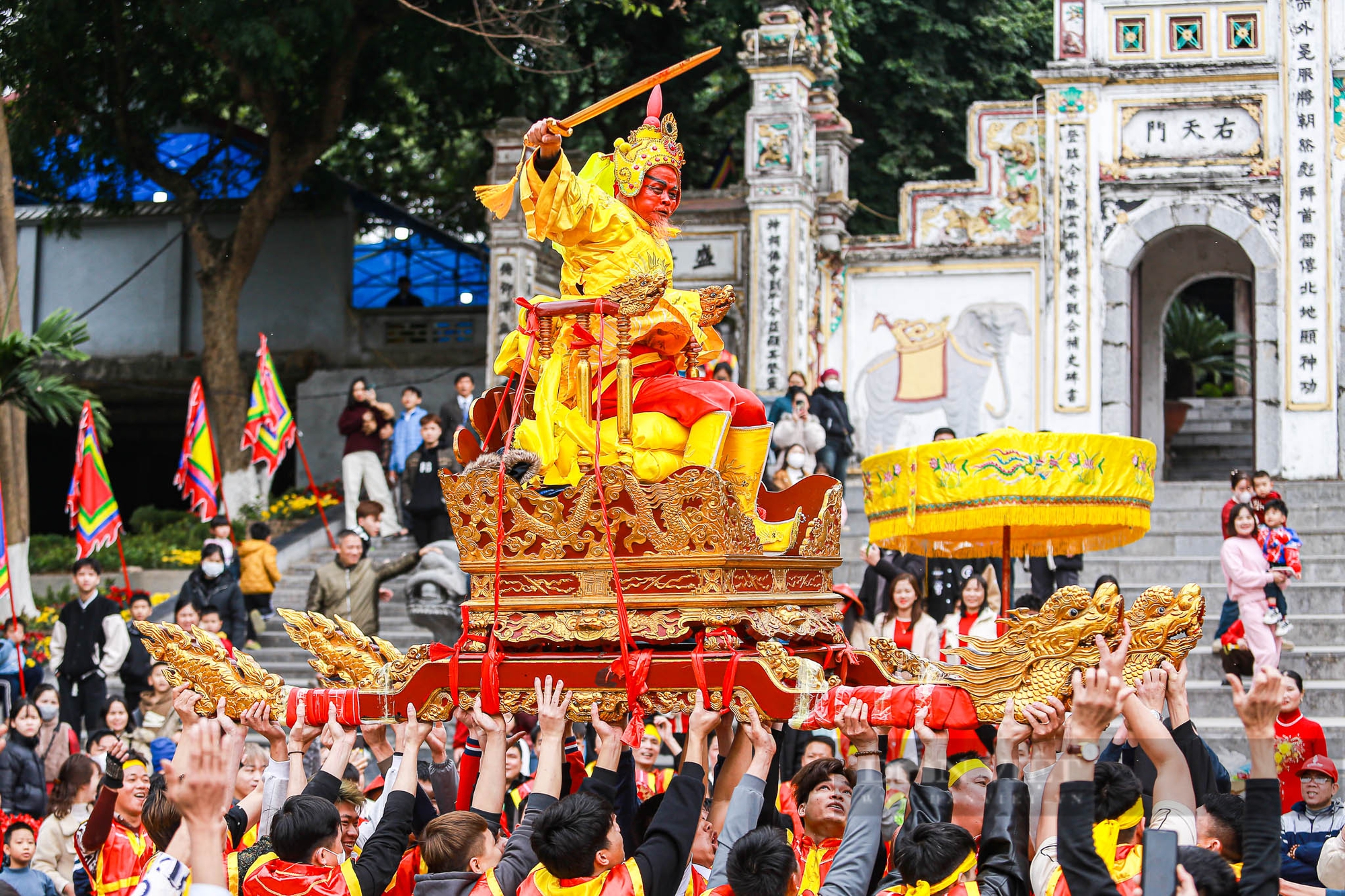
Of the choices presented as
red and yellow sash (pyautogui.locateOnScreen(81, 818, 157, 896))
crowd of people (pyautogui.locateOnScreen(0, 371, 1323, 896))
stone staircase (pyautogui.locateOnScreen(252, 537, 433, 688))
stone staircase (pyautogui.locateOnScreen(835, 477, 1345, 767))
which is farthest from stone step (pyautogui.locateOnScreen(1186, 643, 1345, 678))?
red and yellow sash (pyautogui.locateOnScreen(81, 818, 157, 896))

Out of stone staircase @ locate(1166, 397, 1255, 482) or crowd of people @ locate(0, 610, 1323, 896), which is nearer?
crowd of people @ locate(0, 610, 1323, 896)

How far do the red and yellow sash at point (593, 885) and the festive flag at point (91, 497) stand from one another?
29.0ft

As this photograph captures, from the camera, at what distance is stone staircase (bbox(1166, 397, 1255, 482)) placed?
20875 millimetres

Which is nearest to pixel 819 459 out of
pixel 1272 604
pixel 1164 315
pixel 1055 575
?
→ pixel 1055 575

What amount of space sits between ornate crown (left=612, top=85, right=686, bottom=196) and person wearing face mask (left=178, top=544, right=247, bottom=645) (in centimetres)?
665

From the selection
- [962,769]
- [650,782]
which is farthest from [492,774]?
[650,782]

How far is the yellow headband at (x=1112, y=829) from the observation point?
14.4ft

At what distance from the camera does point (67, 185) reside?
63.6 ft

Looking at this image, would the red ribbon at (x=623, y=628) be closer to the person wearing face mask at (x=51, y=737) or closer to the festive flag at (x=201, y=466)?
the person wearing face mask at (x=51, y=737)

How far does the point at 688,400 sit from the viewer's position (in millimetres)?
6195

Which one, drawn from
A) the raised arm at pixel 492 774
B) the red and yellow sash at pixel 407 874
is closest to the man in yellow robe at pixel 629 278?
the raised arm at pixel 492 774

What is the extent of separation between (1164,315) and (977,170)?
12.6 ft

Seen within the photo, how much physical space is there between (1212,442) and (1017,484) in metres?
15.2

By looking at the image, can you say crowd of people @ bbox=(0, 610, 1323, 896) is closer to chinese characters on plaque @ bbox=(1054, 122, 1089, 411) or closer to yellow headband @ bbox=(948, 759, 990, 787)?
yellow headband @ bbox=(948, 759, 990, 787)
